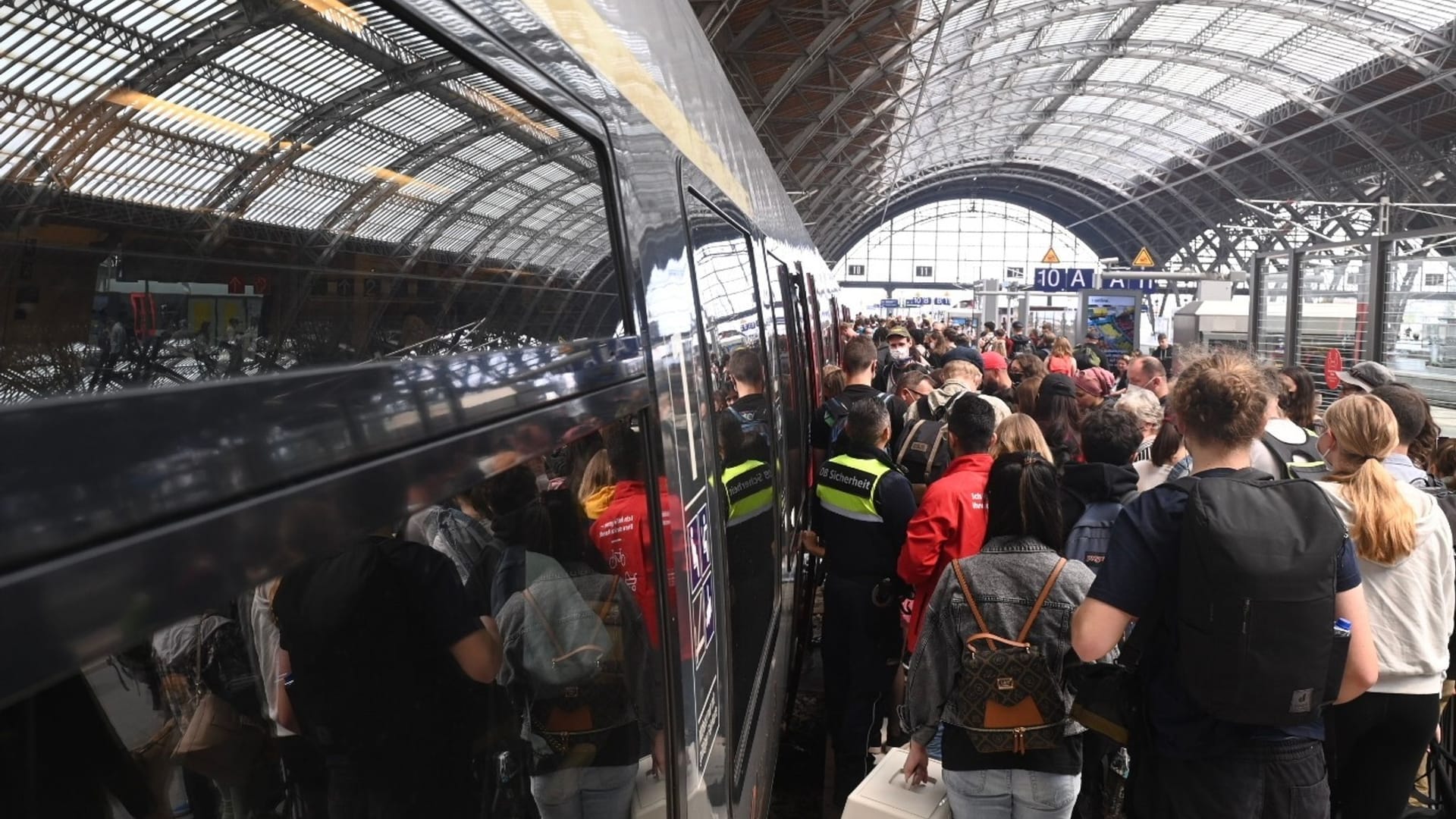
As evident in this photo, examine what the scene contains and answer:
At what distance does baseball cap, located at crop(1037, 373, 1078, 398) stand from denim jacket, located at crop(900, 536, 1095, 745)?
2.60 m

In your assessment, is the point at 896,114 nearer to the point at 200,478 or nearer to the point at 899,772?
the point at 899,772

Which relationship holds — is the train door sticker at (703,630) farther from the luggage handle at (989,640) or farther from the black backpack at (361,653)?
the luggage handle at (989,640)

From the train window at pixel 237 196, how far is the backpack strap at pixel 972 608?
2319 mm

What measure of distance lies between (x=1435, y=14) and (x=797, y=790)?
110 ft

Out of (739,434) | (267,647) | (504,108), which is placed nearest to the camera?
(267,647)

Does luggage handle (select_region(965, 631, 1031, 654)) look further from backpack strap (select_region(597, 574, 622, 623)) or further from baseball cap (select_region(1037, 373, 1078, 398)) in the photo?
baseball cap (select_region(1037, 373, 1078, 398))

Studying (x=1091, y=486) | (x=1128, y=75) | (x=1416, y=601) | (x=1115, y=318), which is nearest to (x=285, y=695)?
(x=1416, y=601)

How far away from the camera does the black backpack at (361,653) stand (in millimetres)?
925

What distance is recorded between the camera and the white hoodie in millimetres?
3463

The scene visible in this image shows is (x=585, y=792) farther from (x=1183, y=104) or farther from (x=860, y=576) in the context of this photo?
(x=1183, y=104)

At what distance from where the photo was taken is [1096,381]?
9453 millimetres

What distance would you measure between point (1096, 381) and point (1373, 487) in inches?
240

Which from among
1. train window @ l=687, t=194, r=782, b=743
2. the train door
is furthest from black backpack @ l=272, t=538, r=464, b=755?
train window @ l=687, t=194, r=782, b=743

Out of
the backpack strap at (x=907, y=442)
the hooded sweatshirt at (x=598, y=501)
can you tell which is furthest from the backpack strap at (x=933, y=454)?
the hooded sweatshirt at (x=598, y=501)
